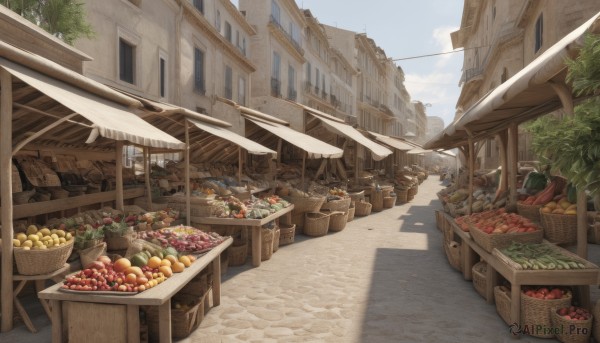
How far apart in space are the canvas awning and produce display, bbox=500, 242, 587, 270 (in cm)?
182

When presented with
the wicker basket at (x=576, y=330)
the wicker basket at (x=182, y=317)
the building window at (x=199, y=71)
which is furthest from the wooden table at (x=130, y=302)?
the building window at (x=199, y=71)

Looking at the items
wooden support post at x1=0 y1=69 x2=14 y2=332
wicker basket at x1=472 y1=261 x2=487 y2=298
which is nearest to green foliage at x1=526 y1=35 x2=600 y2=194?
wicker basket at x1=472 y1=261 x2=487 y2=298

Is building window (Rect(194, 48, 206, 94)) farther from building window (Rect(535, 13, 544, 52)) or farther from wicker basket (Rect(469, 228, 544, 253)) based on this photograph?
wicker basket (Rect(469, 228, 544, 253))

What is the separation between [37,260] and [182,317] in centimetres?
166

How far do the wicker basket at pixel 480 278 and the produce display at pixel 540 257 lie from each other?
0.79 metres

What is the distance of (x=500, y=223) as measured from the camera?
5891mm

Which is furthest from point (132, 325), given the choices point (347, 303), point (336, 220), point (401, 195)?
point (401, 195)

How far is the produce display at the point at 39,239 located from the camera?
4.38 metres

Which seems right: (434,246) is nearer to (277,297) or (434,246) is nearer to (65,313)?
(277,297)

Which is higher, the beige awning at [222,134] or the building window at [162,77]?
the building window at [162,77]

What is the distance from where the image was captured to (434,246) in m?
9.49

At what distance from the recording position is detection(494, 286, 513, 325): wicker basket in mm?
4688

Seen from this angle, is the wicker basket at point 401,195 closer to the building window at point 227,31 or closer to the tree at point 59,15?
the building window at point 227,31

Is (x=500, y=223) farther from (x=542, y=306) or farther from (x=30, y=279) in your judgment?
(x=30, y=279)
